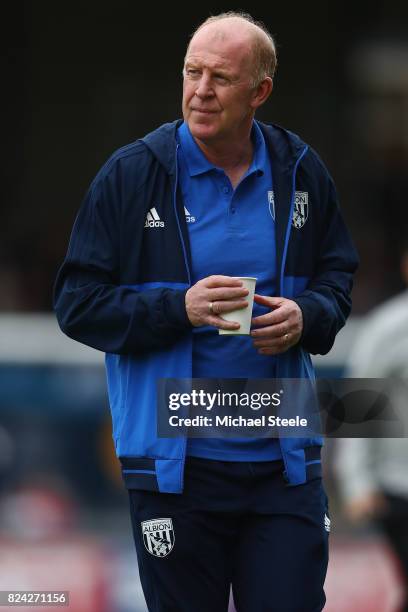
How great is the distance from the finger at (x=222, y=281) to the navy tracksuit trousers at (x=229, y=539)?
0.43 metres

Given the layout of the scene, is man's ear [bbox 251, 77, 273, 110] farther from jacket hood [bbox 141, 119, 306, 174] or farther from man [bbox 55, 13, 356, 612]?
jacket hood [bbox 141, 119, 306, 174]

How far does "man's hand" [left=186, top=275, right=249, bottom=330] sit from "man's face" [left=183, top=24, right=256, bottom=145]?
369 mm

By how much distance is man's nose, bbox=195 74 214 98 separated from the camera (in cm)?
277

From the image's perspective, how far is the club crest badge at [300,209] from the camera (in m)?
2.93

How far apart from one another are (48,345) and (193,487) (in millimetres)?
4456

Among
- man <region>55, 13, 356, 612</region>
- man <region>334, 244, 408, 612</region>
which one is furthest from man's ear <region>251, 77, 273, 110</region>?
man <region>334, 244, 408, 612</region>

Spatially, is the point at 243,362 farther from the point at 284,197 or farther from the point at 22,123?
the point at 22,123

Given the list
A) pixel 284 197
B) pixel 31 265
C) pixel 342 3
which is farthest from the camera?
pixel 342 3

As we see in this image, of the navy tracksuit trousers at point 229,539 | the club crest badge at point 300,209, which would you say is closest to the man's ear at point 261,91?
the club crest badge at point 300,209

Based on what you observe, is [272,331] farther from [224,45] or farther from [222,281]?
[224,45]

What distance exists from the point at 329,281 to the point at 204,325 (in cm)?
37

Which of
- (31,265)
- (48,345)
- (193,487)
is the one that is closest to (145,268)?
(193,487)

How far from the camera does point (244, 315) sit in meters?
2.65

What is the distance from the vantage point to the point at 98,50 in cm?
953
